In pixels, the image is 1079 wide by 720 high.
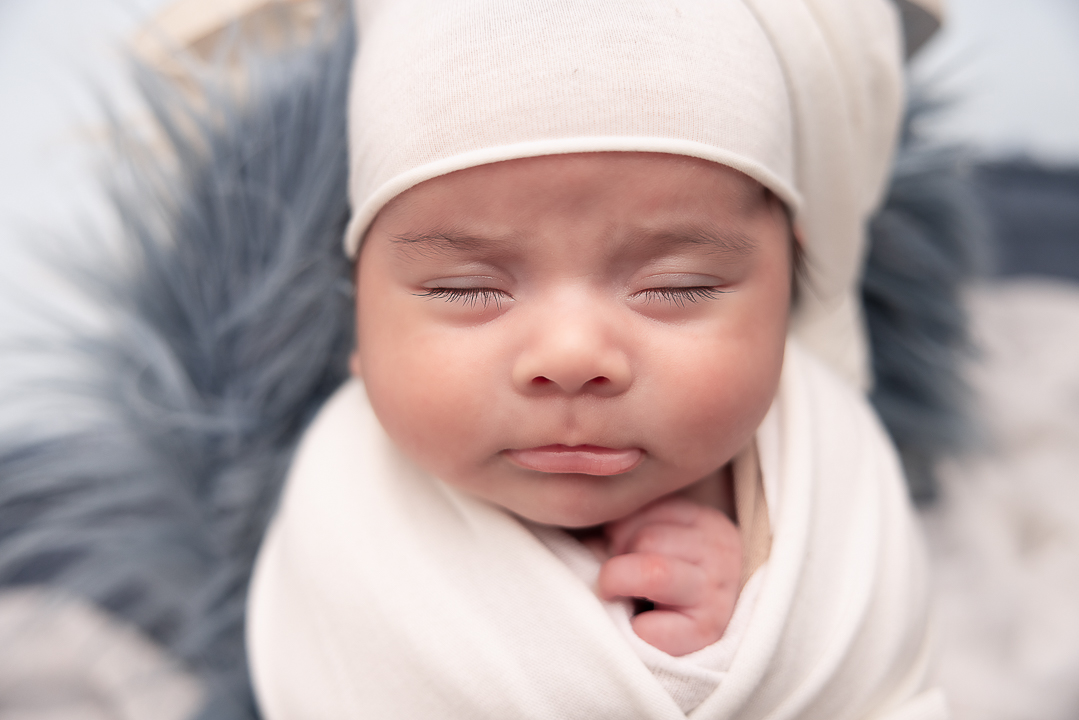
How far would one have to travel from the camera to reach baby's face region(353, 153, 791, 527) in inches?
24.2

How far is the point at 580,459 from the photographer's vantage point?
0.65 metres

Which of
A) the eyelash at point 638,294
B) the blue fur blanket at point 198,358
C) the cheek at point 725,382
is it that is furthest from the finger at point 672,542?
the blue fur blanket at point 198,358

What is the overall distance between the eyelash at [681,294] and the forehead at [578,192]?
58mm

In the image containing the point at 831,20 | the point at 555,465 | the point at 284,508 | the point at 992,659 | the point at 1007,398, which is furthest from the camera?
the point at 1007,398

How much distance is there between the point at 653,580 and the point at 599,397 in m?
0.19

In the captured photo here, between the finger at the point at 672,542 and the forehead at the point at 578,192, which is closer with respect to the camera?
the forehead at the point at 578,192

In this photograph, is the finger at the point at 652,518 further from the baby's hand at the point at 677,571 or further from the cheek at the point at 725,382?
the cheek at the point at 725,382

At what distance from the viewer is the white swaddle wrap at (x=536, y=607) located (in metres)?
0.68

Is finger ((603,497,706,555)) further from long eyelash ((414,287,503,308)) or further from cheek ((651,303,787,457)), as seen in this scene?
long eyelash ((414,287,503,308))

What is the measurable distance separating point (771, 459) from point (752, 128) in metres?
0.33

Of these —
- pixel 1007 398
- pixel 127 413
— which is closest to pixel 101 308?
pixel 127 413

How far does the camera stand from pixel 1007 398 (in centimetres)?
124

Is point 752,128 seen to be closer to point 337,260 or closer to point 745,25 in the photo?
point 745,25

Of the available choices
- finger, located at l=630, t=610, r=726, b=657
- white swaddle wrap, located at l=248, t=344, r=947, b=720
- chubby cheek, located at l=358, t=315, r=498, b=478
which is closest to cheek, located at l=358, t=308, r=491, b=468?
chubby cheek, located at l=358, t=315, r=498, b=478
